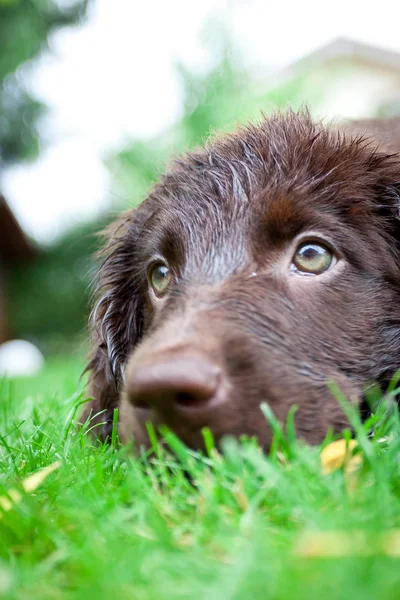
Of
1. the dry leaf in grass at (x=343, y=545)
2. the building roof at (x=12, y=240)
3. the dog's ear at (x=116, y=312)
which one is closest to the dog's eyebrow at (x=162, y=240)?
the dog's ear at (x=116, y=312)

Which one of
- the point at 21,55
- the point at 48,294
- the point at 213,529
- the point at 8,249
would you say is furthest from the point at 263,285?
the point at 48,294

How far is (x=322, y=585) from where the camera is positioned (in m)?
0.92

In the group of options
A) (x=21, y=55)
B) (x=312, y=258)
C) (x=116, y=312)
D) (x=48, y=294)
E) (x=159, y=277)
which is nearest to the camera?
(x=312, y=258)

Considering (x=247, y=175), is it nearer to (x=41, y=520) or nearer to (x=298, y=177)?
(x=298, y=177)

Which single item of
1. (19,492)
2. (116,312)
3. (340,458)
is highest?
(116,312)

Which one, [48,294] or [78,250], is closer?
[78,250]

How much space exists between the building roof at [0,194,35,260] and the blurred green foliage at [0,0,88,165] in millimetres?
1994

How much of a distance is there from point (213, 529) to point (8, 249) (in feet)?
63.4

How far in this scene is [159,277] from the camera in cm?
276

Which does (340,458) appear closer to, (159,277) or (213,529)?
(213,529)

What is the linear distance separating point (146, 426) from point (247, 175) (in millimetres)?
1210

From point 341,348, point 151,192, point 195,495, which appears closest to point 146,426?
point 195,495

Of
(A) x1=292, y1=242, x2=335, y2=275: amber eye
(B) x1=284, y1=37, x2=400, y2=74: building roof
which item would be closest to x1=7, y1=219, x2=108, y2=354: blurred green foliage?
(B) x1=284, y1=37, x2=400, y2=74: building roof

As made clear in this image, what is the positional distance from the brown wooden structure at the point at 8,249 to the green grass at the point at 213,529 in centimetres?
1736
